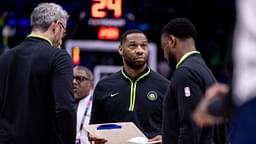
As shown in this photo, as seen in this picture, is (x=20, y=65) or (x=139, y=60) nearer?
(x=20, y=65)

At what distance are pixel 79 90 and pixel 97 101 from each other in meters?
1.64

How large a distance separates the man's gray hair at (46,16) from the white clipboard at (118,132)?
1.00m

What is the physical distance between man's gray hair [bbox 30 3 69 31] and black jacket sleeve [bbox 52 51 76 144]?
35 cm

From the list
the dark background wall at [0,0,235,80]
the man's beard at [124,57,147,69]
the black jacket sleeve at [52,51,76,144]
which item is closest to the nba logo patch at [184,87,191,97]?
the black jacket sleeve at [52,51,76,144]

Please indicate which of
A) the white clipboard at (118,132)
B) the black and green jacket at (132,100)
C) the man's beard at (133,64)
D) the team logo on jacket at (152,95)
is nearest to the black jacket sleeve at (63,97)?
the white clipboard at (118,132)

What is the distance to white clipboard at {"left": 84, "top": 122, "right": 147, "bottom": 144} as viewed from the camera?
6.86m

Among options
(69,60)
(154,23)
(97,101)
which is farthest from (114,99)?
(154,23)

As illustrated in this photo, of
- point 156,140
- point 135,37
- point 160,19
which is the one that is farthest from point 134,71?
point 160,19

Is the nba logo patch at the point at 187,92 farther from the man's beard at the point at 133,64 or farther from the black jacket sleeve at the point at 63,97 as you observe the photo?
the man's beard at the point at 133,64

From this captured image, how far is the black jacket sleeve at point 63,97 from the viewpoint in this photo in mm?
6105

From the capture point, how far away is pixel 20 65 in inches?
248

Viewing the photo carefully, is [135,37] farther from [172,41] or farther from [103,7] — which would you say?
[103,7]

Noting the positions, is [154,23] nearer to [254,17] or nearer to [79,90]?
[79,90]

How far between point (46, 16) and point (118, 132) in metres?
1.15
